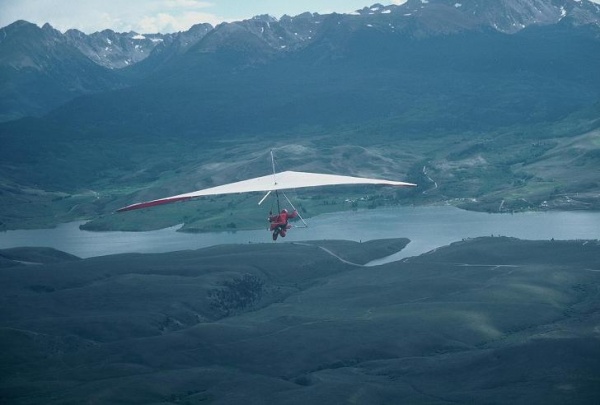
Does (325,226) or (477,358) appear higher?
(325,226)

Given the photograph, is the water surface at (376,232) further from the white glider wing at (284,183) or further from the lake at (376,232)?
the white glider wing at (284,183)

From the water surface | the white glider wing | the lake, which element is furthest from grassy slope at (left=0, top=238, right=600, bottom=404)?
the water surface

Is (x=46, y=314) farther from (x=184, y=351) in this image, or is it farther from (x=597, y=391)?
(x=597, y=391)

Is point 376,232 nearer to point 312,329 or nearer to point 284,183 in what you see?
point 312,329

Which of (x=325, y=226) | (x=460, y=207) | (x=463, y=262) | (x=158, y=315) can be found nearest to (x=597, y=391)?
(x=158, y=315)

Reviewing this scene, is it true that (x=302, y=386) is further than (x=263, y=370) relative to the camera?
No

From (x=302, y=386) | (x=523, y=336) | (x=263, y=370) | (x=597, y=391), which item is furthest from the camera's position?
(x=523, y=336)
